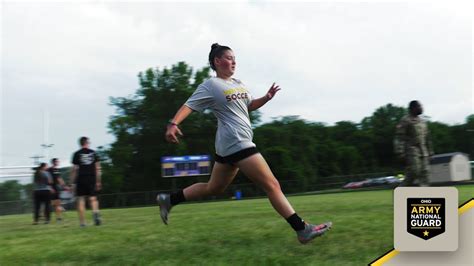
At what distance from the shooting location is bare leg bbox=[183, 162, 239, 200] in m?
5.13

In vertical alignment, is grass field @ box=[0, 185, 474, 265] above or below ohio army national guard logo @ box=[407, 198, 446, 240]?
below

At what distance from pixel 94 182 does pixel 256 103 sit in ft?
19.9

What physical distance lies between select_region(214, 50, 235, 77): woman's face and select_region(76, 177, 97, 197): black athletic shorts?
6.13m

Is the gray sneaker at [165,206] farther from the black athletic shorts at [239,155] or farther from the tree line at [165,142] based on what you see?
the tree line at [165,142]

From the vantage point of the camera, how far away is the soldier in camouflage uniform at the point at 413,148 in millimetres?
8758

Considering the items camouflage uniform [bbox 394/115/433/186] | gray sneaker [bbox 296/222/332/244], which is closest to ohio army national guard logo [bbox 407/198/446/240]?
gray sneaker [bbox 296/222/332/244]

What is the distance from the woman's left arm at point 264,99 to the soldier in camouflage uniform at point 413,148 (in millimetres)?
4159

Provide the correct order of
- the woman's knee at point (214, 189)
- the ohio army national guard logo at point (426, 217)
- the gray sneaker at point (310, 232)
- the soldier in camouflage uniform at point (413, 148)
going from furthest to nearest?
the soldier in camouflage uniform at point (413, 148) → the woman's knee at point (214, 189) → the gray sneaker at point (310, 232) → the ohio army national guard logo at point (426, 217)

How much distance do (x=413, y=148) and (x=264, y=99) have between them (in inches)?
178

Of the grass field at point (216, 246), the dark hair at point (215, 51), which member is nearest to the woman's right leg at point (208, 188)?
the grass field at point (216, 246)

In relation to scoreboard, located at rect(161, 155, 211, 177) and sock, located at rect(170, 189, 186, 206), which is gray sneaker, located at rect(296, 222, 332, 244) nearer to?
sock, located at rect(170, 189, 186, 206)

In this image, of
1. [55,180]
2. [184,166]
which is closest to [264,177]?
[55,180]

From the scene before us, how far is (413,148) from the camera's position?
8.83 meters

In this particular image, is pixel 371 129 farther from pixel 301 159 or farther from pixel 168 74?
pixel 168 74
